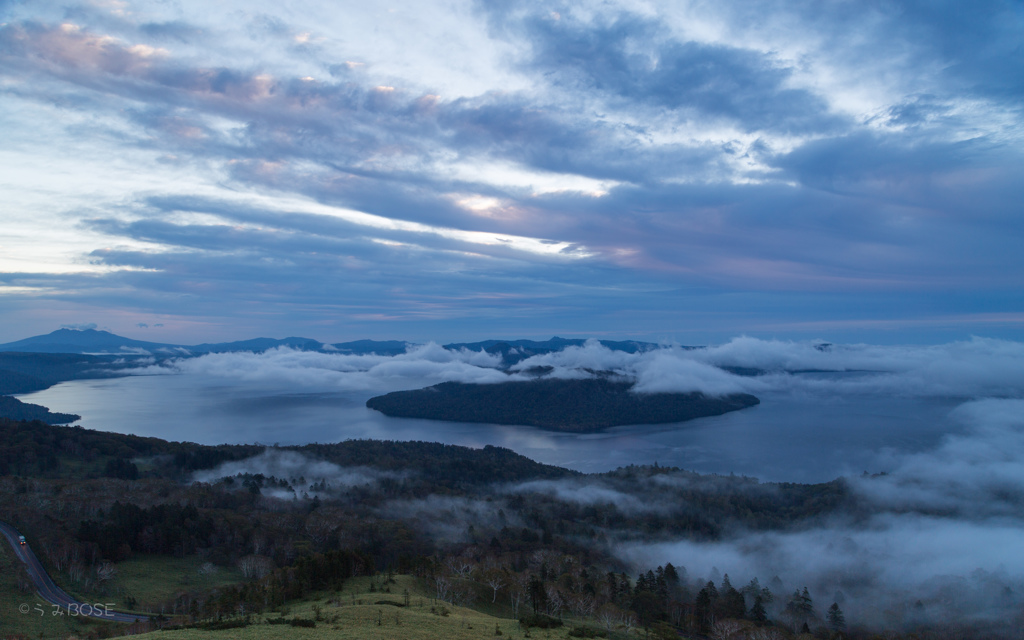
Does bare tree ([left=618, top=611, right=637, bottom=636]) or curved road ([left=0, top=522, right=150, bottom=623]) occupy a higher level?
curved road ([left=0, top=522, right=150, bottom=623])

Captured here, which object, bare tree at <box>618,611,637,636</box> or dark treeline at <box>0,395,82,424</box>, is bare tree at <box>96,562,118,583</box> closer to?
bare tree at <box>618,611,637,636</box>

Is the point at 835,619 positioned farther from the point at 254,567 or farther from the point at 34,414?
the point at 34,414

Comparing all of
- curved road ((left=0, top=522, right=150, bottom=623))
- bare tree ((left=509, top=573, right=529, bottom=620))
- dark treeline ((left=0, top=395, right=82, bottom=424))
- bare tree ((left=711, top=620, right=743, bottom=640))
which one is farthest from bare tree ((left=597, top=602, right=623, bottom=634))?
dark treeline ((left=0, top=395, right=82, bottom=424))

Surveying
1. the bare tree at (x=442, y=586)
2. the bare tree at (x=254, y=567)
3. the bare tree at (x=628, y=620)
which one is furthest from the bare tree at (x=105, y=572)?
the bare tree at (x=628, y=620)

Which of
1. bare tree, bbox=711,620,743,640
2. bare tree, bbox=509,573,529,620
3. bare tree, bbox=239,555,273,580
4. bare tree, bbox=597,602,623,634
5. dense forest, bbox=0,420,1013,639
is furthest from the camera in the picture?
bare tree, bbox=239,555,273,580

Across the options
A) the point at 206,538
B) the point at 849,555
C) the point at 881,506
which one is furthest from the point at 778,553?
the point at 206,538

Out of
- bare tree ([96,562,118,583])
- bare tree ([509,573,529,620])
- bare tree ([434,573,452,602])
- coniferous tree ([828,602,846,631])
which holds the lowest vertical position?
coniferous tree ([828,602,846,631])

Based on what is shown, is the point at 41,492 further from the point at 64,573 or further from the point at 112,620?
the point at 112,620

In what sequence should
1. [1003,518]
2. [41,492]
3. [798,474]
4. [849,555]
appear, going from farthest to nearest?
[798,474], [1003,518], [849,555], [41,492]

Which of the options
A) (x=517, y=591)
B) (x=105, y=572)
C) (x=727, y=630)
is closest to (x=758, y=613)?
(x=727, y=630)
